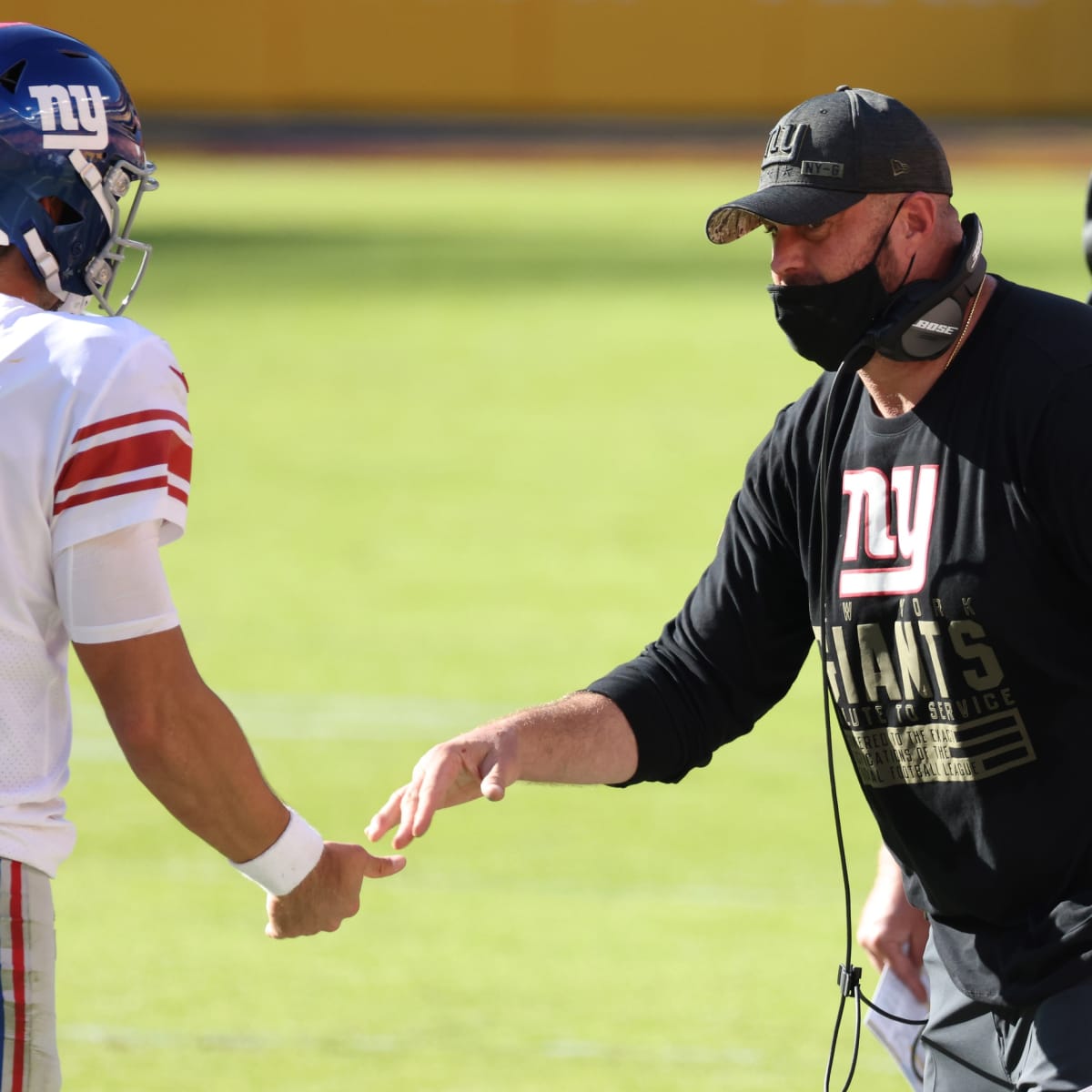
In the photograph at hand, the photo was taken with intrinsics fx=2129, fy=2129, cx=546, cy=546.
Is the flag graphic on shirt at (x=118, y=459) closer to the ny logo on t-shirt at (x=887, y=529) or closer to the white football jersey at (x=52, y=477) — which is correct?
the white football jersey at (x=52, y=477)

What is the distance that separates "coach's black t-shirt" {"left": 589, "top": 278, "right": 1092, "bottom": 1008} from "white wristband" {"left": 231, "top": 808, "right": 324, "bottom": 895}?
0.94 metres

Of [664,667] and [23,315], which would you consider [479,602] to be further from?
[23,315]

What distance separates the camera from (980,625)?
339cm

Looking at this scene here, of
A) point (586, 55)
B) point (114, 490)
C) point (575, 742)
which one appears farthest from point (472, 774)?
point (586, 55)

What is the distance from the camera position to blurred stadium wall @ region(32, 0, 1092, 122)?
1740 inches

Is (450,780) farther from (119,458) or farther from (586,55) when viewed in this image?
(586,55)

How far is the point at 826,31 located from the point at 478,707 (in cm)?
3821

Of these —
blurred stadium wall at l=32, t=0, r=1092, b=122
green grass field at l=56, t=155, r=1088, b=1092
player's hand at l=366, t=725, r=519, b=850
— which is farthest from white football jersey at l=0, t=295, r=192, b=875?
blurred stadium wall at l=32, t=0, r=1092, b=122

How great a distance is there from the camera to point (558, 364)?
1984 centimetres

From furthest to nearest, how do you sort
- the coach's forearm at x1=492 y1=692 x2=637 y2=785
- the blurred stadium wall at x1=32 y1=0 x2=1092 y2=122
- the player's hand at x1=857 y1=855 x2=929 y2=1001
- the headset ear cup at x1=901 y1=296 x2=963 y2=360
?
the blurred stadium wall at x1=32 y1=0 x2=1092 y2=122 < the player's hand at x1=857 y1=855 x2=929 y2=1001 < the coach's forearm at x1=492 y1=692 x2=637 y2=785 < the headset ear cup at x1=901 y1=296 x2=963 y2=360

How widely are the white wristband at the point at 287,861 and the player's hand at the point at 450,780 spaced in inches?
5.4

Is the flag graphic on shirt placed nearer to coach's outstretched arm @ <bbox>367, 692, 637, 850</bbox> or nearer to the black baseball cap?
coach's outstretched arm @ <bbox>367, 692, 637, 850</bbox>

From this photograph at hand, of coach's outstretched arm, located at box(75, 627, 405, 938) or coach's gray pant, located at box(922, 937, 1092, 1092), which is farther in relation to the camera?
coach's gray pant, located at box(922, 937, 1092, 1092)

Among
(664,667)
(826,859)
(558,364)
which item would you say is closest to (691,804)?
(826,859)
